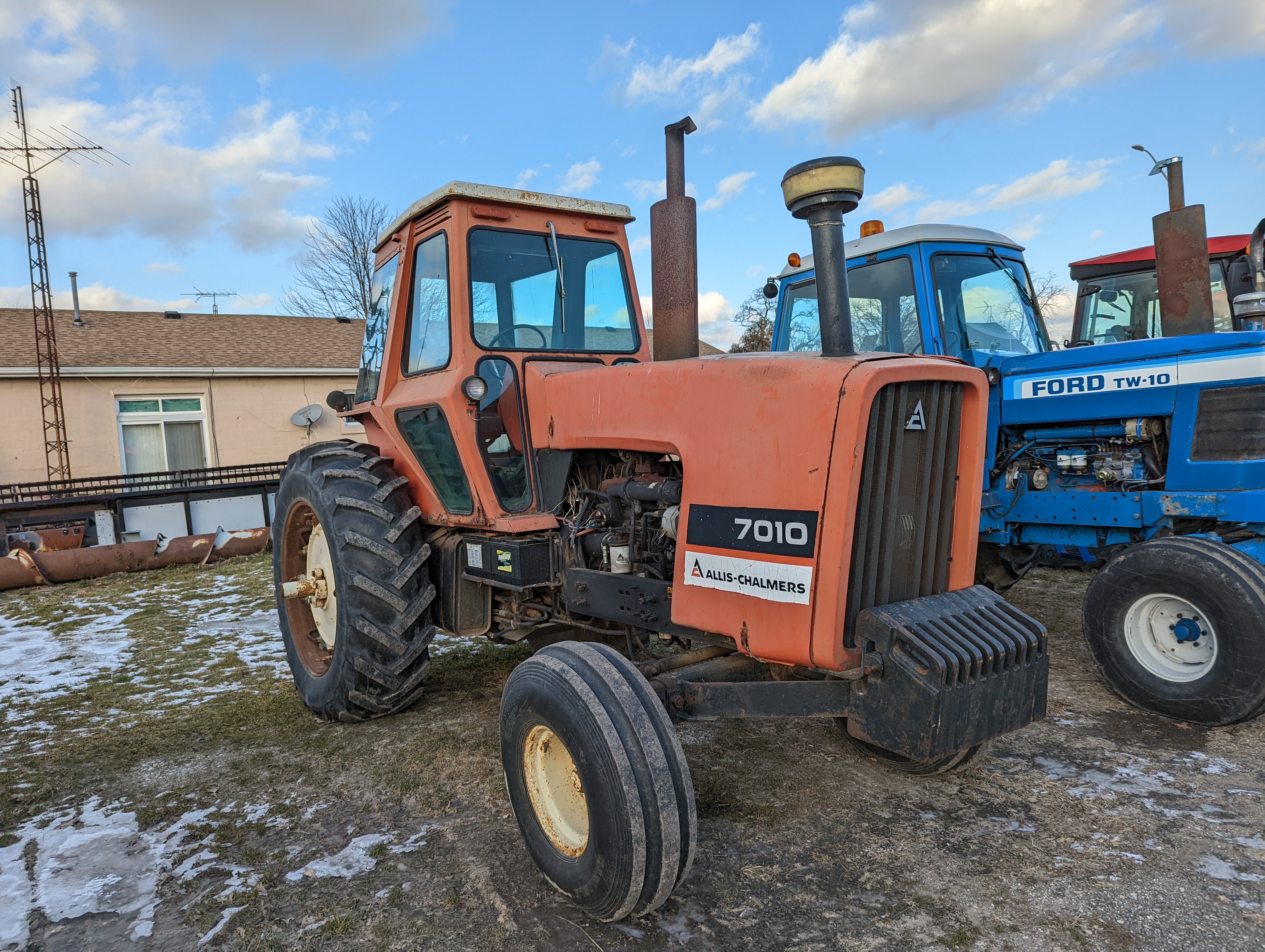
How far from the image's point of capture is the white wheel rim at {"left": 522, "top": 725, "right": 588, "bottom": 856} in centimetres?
249

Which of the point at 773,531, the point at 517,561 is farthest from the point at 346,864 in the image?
the point at 773,531

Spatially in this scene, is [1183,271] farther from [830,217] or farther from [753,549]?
[753,549]

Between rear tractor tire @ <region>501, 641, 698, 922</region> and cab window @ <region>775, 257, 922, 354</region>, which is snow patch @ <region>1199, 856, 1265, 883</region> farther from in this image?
cab window @ <region>775, 257, 922, 354</region>

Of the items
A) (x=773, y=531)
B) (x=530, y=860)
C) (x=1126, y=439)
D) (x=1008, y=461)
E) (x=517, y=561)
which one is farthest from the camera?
(x=1008, y=461)

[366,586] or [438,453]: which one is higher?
[438,453]

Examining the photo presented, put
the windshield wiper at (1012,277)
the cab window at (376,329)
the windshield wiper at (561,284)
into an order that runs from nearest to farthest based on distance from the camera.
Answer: the windshield wiper at (561,284)
the cab window at (376,329)
the windshield wiper at (1012,277)

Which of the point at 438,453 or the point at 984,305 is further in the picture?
the point at 984,305

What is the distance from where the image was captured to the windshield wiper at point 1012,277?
209 inches

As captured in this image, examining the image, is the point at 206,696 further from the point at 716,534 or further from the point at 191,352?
the point at 191,352

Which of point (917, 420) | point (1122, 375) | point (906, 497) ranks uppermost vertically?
point (1122, 375)

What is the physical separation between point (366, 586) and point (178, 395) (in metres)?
12.8

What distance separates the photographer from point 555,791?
2.57 m

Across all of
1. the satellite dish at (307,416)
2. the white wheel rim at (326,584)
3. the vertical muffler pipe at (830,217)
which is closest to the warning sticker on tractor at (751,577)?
the vertical muffler pipe at (830,217)

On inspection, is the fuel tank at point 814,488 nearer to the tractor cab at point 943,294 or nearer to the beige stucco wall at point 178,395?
the tractor cab at point 943,294
